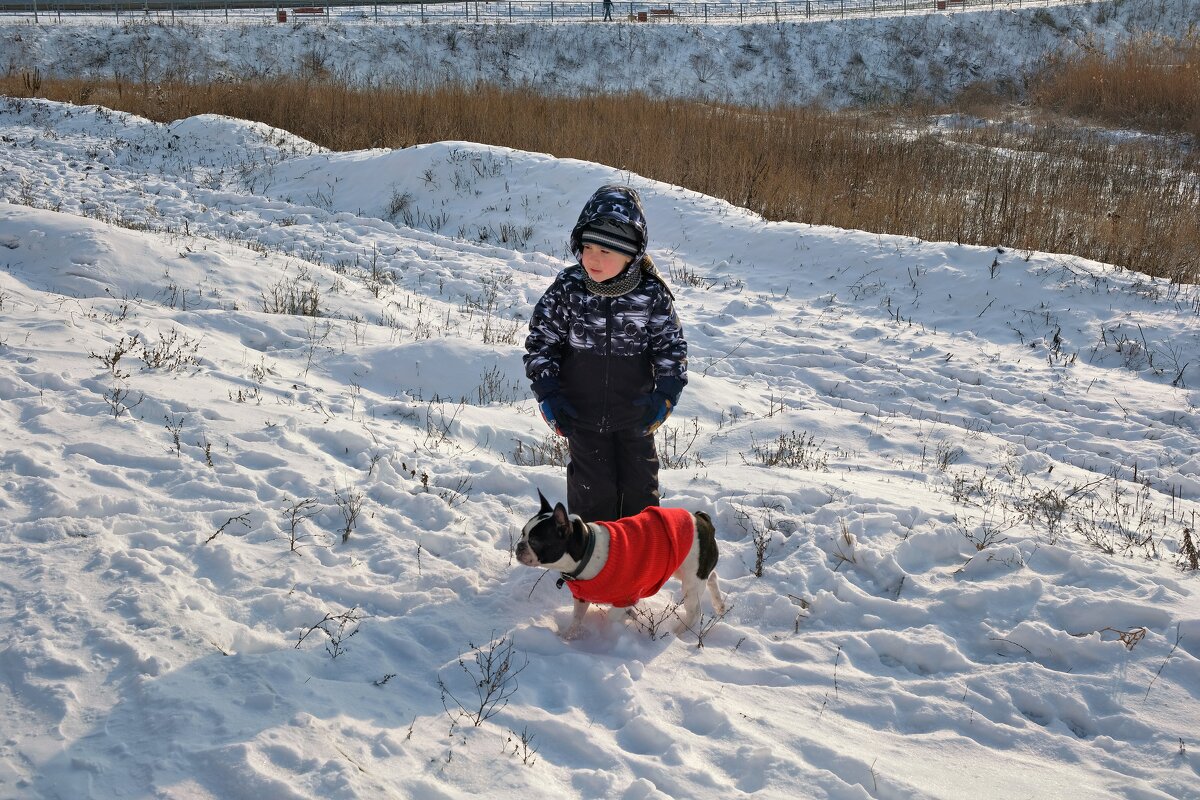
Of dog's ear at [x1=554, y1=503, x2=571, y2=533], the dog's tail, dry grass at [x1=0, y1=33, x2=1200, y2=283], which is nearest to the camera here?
dog's ear at [x1=554, y1=503, x2=571, y2=533]

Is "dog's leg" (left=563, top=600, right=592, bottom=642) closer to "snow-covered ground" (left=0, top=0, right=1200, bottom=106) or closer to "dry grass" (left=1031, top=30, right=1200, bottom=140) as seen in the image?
"dry grass" (left=1031, top=30, right=1200, bottom=140)

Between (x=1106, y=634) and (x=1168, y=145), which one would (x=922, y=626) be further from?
(x=1168, y=145)

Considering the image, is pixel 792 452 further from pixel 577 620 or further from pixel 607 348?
pixel 577 620

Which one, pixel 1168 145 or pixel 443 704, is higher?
pixel 1168 145

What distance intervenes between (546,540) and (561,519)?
0.10 m

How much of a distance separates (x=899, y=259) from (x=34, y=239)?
950cm

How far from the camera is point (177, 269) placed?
826cm

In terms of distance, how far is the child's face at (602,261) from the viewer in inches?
139

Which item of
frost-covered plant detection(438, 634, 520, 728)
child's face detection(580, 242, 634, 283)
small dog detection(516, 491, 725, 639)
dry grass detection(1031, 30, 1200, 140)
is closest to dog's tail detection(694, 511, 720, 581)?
small dog detection(516, 491, 725, 639)

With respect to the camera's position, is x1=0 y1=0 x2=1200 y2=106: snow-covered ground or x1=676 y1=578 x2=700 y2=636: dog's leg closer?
x1=676 y1=578 x2=700 y2=636: dog's leg

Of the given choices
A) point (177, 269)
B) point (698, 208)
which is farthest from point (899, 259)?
point (177, 269)

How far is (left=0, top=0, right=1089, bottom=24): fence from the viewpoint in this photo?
39.7 meters

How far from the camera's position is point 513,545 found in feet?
14.4

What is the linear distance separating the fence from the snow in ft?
122
